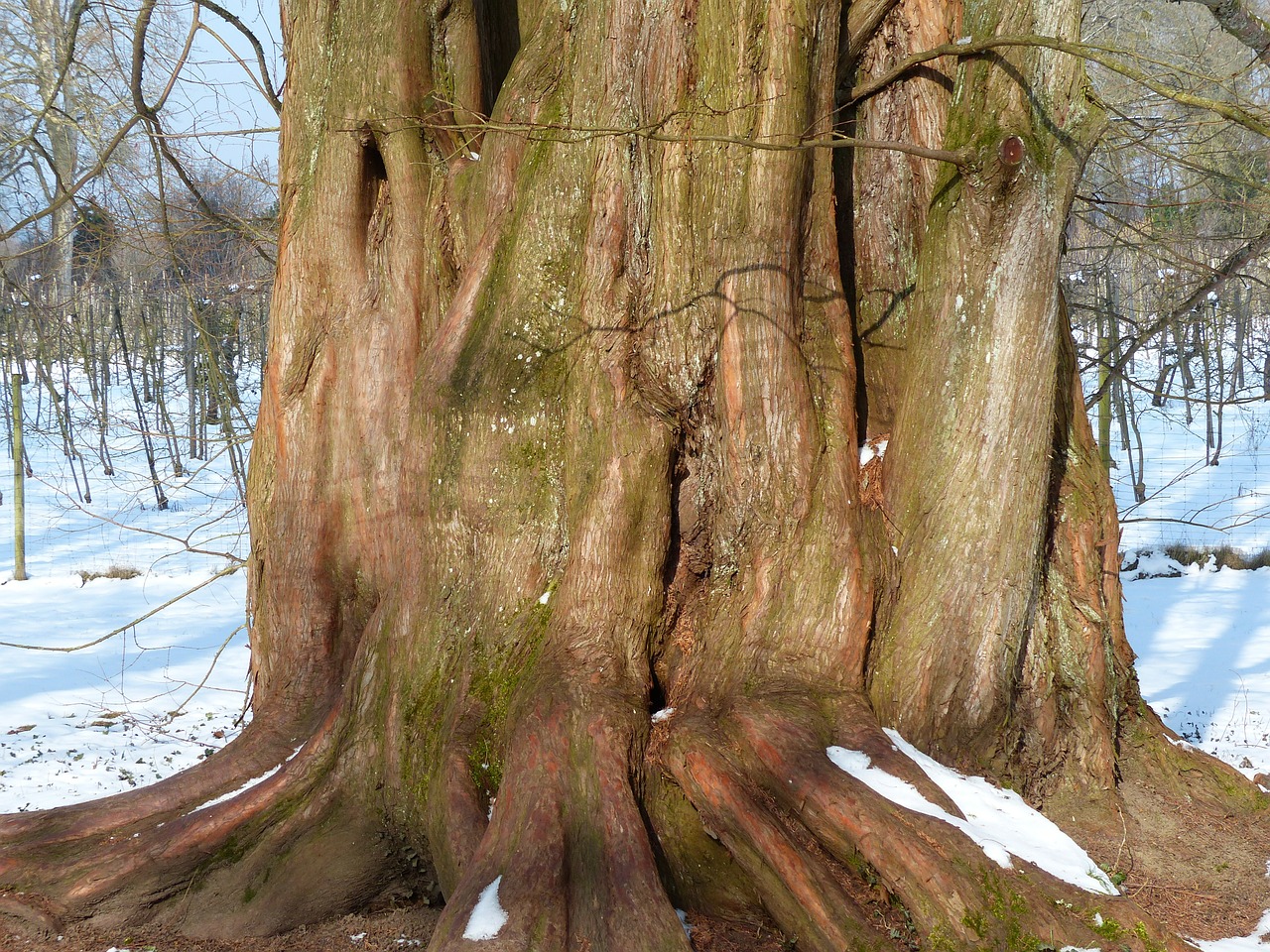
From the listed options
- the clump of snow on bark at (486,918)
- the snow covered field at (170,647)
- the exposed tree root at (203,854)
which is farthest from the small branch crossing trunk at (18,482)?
the clump of snow on bark at (486,918)

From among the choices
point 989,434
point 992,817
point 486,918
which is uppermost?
point 989,434

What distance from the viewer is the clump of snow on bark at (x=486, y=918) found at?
2.57 meters

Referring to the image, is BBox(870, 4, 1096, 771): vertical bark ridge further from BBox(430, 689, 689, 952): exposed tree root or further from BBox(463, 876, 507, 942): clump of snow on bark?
BBox(463, 876, 507, 942): clump of snow on bark

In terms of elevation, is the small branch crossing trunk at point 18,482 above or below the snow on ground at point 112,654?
above

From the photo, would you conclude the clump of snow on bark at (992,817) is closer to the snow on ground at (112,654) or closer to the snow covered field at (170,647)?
the snow covered field at (170,647)

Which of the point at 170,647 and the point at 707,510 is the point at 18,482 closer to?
the point at 170,647

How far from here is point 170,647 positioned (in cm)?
693

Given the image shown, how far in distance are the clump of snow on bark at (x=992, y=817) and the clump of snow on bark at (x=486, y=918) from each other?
1104 millimetres

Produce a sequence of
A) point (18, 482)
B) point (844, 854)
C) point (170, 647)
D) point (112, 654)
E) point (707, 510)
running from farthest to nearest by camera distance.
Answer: point (18, 482)
point (112, 654)
point (170, 647)
point (707, 510)
point (844, 854)

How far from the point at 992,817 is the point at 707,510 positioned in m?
1.40

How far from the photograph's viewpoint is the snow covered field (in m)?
5.66

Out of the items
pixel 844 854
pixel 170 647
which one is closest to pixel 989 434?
pixel 844 854

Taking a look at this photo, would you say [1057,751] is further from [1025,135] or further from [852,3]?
[852,3]

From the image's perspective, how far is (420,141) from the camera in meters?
4.09
